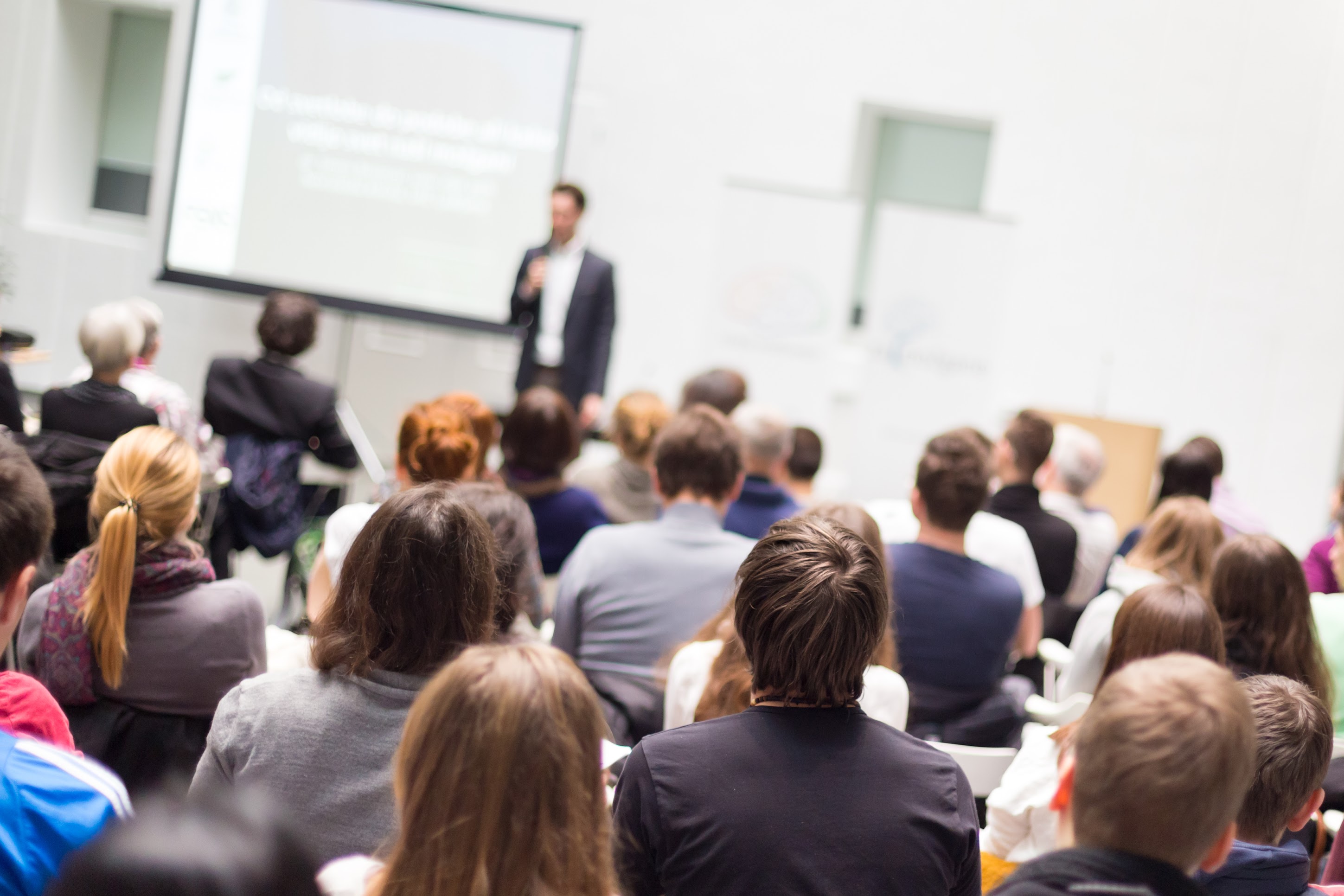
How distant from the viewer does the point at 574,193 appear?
5.54 metres

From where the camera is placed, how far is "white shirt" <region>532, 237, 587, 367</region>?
19.2ft

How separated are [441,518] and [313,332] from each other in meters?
3.07

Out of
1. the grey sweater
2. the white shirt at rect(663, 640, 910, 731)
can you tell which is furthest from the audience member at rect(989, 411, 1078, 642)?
the grey sweater

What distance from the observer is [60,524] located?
10.5ft

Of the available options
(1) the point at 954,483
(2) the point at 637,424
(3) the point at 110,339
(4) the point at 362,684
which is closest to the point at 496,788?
(4) the point at 362,684

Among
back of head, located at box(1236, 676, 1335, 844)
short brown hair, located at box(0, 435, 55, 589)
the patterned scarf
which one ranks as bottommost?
the patterned scarf

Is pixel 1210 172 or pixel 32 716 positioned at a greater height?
pixel 1210 172

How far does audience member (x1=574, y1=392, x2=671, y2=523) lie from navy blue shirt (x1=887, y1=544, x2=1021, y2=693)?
117 cm

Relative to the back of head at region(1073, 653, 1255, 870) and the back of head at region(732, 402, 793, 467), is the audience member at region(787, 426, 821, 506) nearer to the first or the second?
the back of head at region(732, 402, 793, 467)

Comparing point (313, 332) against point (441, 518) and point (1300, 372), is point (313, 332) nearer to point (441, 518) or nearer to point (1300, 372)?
point (441, 518)

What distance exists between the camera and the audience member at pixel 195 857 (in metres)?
0.58

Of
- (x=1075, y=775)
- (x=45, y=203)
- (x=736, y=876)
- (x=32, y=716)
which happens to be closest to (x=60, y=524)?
(x=32, y=716)

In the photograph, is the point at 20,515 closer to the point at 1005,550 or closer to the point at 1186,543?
the point at 1005,550

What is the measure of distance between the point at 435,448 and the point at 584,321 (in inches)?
119
